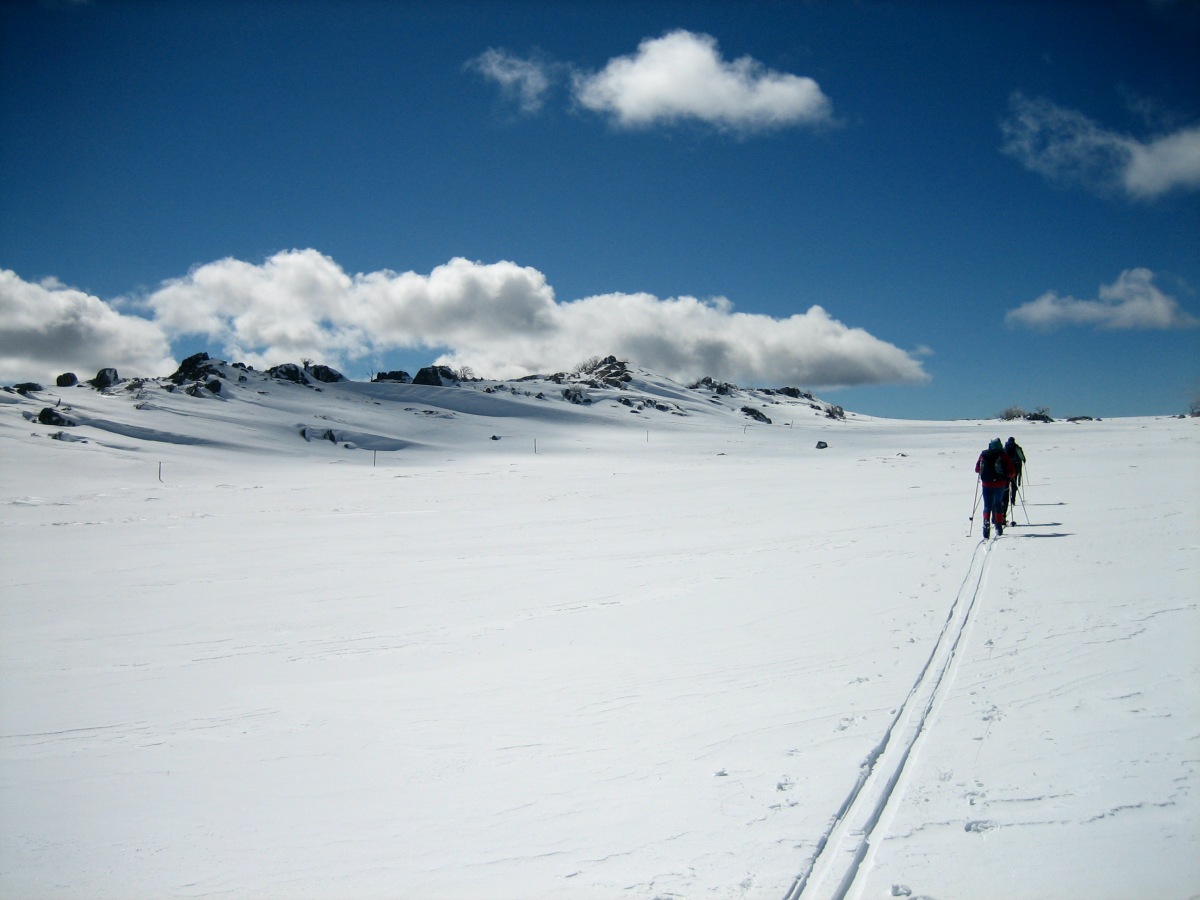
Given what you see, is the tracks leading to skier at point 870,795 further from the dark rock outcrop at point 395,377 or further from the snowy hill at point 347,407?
the dark rock outcrop at point 395,377

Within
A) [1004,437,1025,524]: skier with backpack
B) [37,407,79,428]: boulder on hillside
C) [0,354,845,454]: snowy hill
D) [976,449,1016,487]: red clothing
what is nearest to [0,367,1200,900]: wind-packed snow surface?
[1004,437,1025,524]: skier with backpack

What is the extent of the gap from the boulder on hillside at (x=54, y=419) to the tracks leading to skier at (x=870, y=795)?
6382cm

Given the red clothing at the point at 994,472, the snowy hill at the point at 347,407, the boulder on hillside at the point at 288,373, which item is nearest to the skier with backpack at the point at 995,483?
the red clothing at the point at 994,472

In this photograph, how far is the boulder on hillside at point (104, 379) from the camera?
77.4 metres

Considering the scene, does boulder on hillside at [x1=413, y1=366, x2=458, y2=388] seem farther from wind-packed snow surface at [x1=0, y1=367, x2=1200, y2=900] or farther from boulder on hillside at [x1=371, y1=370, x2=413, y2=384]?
wind-packed snow surface at [x1=0, y1=367, x2=1200, y2=900]

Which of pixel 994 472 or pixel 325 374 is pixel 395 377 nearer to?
pixel 325 374

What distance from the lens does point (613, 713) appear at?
593cm

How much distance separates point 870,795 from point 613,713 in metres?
2.24

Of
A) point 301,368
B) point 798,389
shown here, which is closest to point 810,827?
point 301,368

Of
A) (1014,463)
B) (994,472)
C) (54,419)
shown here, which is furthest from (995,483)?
(54,419)

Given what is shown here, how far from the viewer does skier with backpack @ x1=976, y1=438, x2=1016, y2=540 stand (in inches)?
565

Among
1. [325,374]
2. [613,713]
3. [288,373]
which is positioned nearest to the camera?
[613,713]

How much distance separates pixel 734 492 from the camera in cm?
2803

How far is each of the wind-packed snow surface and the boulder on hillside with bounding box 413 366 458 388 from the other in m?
103
